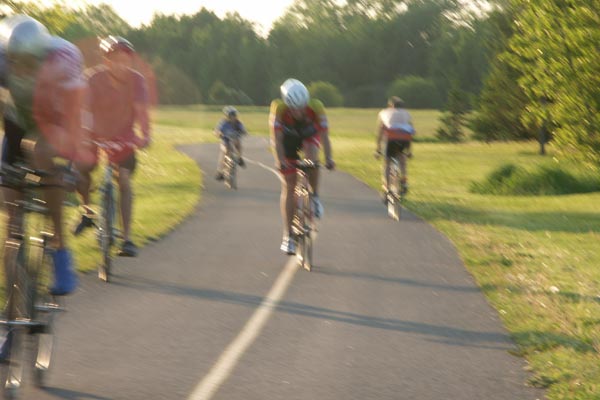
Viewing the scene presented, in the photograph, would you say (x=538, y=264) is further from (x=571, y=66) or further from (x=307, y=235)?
(x=571, y=66)

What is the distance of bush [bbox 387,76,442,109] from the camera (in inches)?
4432

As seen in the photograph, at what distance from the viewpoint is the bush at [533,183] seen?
28156 millimetres

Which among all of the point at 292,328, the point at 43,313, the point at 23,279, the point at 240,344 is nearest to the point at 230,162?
the point at 292,328

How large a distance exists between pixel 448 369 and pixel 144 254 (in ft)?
21.0

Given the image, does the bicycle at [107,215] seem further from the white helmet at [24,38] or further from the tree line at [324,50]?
the tree line at [324,50]

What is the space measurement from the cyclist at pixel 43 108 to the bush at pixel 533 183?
2228 centimetres

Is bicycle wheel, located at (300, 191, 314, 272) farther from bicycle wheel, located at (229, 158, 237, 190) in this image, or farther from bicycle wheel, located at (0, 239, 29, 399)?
bicycle wheel, located at (229, 158, 237, 190)

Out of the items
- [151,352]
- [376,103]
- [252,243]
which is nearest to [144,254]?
[252,243]

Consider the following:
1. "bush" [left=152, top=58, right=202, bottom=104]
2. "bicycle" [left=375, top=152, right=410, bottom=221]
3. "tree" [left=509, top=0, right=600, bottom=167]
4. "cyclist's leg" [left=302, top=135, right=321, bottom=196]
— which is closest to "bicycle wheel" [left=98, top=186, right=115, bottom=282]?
"cyclist's leg" [left=302, top=135, right=321, bottom=196]

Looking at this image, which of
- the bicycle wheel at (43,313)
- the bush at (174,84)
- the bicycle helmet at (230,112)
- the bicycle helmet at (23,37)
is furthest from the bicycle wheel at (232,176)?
the bush at (174,84)

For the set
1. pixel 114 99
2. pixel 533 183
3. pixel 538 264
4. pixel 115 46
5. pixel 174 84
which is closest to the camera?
pixel 115 46

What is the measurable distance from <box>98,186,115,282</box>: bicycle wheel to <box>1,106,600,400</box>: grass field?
89cm

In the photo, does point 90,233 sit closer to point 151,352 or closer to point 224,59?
point 151,352

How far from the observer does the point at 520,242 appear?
1639 centimetres
